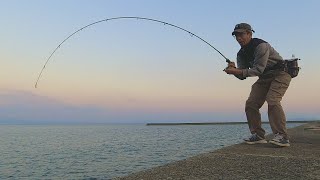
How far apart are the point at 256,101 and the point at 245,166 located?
2625 millimetres

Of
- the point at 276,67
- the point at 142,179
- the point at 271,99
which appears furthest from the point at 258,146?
the point at 142,179

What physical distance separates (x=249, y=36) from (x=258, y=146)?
2099mm

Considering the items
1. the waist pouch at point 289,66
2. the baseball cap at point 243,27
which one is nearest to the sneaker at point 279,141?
the waist pouch at point 289,66

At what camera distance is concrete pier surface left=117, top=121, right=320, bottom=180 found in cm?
429

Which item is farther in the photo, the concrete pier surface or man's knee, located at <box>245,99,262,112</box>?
man's knee, located at <box>245,99,262,112</box>

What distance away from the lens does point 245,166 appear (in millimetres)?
4863

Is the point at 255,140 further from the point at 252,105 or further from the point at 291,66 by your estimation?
the point at 291,66

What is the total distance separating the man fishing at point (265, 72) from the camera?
6.49 metres

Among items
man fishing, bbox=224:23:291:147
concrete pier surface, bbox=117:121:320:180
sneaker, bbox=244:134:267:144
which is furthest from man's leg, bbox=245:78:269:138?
concrete pier surface, bbox=117:121:320:180

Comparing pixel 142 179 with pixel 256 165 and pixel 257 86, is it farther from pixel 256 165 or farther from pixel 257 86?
pixel 257 86

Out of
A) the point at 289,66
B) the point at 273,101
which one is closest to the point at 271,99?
the point at 273,101

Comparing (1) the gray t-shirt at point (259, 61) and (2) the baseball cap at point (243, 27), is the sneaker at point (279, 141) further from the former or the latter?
(2) the baseball cap at point (243, 27)

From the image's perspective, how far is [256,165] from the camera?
16.1 ft

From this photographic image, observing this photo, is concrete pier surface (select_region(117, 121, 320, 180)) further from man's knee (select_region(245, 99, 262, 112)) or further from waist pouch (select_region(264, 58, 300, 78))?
waist pouch (select_region(264, 58, 300, 78))
